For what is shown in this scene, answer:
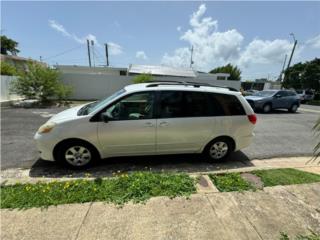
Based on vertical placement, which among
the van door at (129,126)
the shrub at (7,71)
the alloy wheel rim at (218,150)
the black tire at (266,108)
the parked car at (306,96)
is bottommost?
the parked car at (306,96)

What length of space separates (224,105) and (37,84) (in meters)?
13.0

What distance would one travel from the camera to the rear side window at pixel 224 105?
4.39m

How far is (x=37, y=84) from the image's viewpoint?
13.4 meters

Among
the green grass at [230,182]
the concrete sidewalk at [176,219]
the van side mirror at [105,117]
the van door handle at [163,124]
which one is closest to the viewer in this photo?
the concrete sidewalk at [176,219]

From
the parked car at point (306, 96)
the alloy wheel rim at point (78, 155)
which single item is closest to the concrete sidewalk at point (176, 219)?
the alloy wheel rim at point (78, 155)

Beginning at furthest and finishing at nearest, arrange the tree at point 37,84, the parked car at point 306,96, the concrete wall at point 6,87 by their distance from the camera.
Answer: the parked car at point 306,96 → the tree at point 37,84 → the concrete wall at point 6,87

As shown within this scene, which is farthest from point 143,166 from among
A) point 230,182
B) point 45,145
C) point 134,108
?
A: point 45,145

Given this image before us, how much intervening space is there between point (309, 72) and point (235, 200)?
106ft

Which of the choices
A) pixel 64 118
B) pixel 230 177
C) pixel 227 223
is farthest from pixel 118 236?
pixel 64 118

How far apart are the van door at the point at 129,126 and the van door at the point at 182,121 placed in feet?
0.65

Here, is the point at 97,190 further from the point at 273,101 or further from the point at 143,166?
the point at 273,101

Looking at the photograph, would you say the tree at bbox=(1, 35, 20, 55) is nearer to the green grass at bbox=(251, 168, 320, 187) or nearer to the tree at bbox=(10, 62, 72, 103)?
the tree at bbox=(10, 62, 72, 103)

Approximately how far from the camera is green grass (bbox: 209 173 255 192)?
337 centimetres

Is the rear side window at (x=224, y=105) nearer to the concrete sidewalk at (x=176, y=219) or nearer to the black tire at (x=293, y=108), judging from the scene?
the concrete sidewalk at (x=176, y=219)
